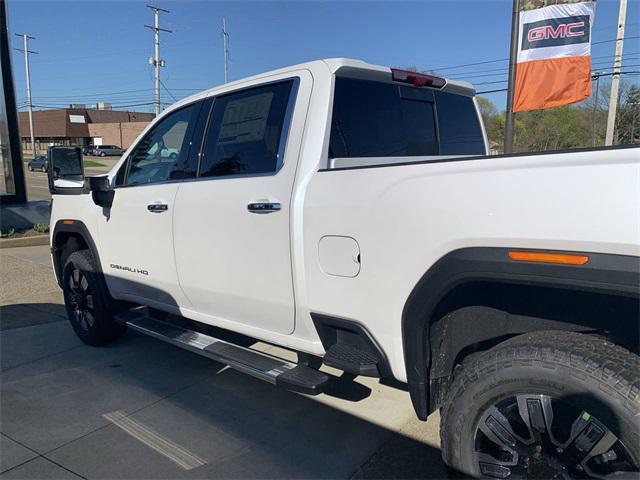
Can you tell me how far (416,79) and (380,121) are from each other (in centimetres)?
48

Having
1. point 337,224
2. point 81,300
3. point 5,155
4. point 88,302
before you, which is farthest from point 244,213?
point 5,155

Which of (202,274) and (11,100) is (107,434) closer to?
(202,274)

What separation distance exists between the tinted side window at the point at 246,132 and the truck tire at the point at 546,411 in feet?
5.30

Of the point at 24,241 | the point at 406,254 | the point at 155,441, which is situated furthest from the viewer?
the point at 24,241

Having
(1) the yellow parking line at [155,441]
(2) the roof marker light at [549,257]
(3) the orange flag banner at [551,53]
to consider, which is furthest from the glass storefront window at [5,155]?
(2) the roof marker light at [549,257]

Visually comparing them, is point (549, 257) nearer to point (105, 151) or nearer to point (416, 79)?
point (416, 79)

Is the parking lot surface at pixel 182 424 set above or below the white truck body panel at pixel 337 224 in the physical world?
below

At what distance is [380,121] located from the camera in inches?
126

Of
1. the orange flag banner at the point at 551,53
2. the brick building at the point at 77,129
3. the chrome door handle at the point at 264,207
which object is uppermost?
the brick building at the point at 77,129

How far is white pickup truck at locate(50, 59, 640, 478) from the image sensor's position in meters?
1.82

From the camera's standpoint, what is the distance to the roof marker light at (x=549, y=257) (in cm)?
176

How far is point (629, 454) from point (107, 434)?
2847mm

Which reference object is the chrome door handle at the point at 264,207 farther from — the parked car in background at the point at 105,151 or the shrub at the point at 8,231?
the parked car in background at the point at 105,151

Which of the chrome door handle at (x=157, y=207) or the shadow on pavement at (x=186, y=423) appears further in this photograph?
the chrome door handle at (x=157, y=207)
